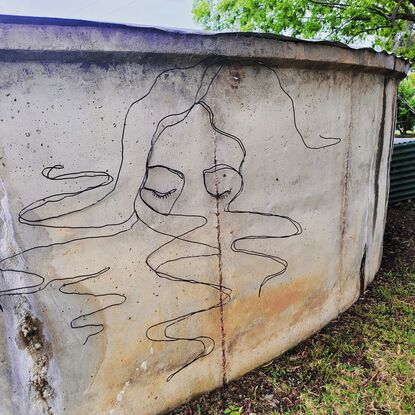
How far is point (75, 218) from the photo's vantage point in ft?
6.05

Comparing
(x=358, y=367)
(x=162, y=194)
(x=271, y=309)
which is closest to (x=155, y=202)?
(x=162, y=194)

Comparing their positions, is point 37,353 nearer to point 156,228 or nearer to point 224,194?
point 156,228

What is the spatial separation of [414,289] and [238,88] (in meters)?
2.99

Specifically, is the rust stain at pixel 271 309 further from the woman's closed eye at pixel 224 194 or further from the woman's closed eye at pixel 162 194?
the woman's closed eye at pixel 162 194

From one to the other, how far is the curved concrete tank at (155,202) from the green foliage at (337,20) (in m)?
8.97

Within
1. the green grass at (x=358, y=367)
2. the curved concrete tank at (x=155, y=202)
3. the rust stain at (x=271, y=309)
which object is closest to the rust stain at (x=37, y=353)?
the curved concrete tank at (x=155, y=202)

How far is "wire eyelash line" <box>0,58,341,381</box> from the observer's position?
5.85 ft

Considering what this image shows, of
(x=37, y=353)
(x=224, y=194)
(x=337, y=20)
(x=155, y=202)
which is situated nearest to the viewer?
(x=37, y=353)

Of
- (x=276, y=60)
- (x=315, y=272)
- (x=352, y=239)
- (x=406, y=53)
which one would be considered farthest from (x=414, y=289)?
(x=406, y=53)

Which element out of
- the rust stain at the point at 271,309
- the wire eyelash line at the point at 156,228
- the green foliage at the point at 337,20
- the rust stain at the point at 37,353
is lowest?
the rust stain at the point at 271,309

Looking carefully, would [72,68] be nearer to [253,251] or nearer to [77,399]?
[253,251]

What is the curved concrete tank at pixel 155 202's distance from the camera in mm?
1710

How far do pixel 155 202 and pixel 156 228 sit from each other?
0.47ft

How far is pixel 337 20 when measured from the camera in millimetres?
10883
